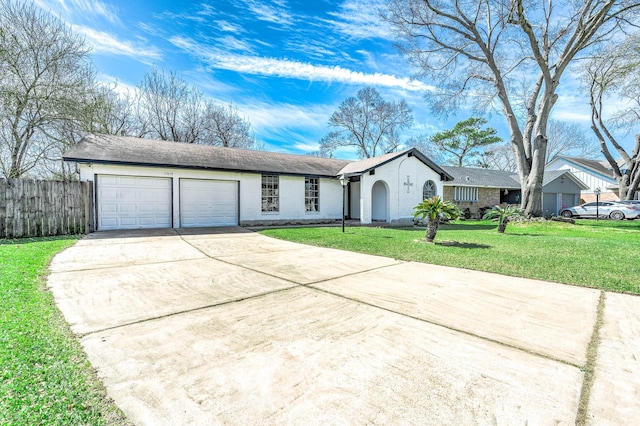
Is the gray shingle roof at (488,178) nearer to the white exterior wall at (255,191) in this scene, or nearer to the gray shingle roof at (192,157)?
the gray shingle roof at (192,157)

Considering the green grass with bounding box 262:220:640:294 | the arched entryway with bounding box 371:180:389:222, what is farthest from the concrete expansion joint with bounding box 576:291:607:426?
the arched entryway with bounding box 371:180:389:222

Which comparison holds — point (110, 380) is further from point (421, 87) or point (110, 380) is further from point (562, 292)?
point (421, 87)

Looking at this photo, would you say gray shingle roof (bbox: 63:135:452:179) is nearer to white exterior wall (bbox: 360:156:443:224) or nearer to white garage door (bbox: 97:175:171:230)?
white exterior wall (bbox: 360:156:443:224)

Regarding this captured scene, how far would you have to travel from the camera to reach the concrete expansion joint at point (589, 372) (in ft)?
5.85

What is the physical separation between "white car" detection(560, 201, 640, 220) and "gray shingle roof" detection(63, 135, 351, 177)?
817 inches

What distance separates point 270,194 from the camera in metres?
14.8

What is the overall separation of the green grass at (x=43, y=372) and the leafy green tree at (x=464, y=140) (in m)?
39.2

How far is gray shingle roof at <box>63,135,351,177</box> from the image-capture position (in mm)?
11133

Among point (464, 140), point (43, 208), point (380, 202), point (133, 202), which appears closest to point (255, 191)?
point (133, 202)

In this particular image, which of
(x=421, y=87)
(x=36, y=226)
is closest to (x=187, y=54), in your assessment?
(x=36, y=226)

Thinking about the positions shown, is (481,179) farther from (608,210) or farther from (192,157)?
(192,157)

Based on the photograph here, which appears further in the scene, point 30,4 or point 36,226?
point 30,4

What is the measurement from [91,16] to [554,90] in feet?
76.7

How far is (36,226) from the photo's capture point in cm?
941
